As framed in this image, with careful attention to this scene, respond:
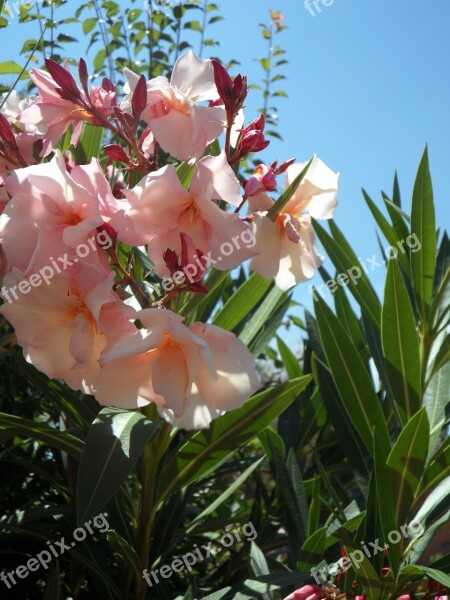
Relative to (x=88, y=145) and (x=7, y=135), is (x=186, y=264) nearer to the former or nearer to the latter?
(x=7, y=135)

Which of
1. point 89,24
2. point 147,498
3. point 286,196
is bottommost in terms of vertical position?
point 147,498

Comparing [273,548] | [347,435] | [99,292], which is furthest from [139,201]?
[273,548]

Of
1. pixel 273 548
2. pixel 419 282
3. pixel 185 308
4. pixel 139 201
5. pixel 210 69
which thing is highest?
pixel 210 69

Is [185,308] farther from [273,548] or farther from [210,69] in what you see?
[273,548]

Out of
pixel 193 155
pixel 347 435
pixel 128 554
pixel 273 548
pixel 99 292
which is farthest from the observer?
pixel 273 548

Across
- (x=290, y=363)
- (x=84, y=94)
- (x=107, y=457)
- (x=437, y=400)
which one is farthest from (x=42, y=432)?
(x=290, y=363)

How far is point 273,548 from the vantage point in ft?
5.31

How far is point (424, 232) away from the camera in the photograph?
4.73ft

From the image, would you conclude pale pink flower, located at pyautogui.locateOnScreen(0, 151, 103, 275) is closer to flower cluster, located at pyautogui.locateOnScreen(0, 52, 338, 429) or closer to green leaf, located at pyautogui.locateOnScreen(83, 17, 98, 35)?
flower cluster, located at pyautogui.locateOnScreen(0, 52, 338, 429)

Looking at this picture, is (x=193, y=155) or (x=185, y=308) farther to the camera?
(x=185, y=308)

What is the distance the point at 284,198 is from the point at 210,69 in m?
0.23

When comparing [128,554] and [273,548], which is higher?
[128,554]

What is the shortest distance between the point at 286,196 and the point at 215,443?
17.3 inches

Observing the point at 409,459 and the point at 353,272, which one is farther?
the point at 353,272
